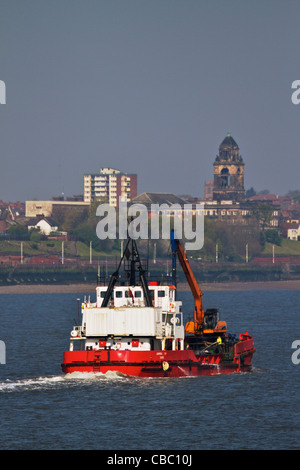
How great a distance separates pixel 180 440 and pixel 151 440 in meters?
1.50

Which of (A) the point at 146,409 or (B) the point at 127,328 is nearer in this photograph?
(A) the point at 146,409

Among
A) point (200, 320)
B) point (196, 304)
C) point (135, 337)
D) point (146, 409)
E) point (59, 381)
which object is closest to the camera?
point (146, 409)

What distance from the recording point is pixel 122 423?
6134 cm

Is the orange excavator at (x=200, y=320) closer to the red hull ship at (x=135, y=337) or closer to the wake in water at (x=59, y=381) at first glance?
the red hull ship at (x=135, y=337)

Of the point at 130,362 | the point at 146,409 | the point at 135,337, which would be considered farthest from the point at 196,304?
the point at 146,409

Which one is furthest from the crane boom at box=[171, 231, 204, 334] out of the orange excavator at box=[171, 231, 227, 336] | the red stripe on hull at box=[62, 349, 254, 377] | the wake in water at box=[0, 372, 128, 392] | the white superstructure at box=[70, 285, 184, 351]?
the wake in water at box=[0, 372, 128, 392]

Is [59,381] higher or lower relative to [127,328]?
lower

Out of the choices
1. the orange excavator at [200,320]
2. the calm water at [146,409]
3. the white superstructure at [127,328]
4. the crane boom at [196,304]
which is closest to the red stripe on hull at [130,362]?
the calm water at [146,409]

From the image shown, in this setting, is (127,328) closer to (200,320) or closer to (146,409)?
(146,409)

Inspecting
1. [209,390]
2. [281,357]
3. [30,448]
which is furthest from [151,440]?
[281,357]

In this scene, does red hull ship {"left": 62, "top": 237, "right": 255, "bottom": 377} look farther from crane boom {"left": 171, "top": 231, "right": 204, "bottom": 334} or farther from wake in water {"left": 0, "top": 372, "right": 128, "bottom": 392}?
crane boom {"left": 171, "top": 231, "right": 204, "bottom": 334}

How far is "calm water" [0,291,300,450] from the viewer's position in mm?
57469

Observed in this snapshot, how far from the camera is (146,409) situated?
64.9 meters

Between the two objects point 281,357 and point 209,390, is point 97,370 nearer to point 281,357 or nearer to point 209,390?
point 209,390
